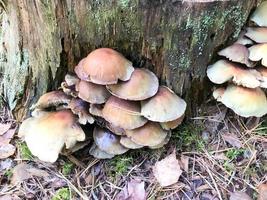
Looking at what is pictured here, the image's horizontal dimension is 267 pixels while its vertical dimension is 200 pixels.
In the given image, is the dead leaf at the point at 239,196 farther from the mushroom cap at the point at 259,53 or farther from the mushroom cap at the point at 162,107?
the mushroom cap at the point at 259,53

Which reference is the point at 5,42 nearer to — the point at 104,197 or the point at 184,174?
the point at 104,197

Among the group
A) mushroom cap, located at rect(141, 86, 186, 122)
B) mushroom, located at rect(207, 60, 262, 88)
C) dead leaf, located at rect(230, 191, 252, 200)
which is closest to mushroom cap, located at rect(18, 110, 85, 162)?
mushroom cap, located at rect(141, 86, 186, 122)

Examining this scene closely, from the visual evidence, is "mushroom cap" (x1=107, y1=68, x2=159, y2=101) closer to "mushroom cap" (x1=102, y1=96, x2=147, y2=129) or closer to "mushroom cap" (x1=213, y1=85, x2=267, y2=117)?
"mushroom cap" (x1=102, y1=96, x2=147, y2=129)

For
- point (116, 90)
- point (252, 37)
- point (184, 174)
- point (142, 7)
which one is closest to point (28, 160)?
point (116, 90)

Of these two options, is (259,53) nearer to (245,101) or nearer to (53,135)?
(245,101)

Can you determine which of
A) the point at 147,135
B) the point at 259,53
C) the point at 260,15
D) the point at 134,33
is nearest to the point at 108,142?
the point at 147,135
